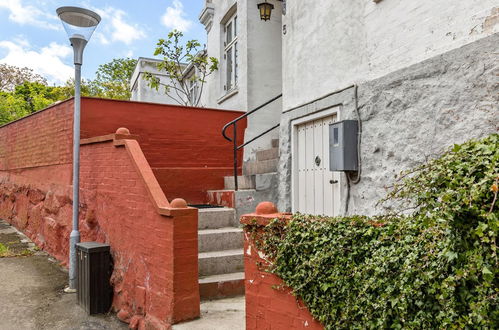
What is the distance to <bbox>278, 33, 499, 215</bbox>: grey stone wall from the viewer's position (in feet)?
10.6

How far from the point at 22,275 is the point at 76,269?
1465mm

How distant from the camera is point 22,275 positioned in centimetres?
652

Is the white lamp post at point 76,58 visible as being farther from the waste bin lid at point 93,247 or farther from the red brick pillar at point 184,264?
the red brick pillar at point 184,264

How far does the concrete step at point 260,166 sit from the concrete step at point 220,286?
221 centimetres

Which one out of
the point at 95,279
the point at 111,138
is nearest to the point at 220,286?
the point at 95,279

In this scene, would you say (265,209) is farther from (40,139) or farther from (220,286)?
(40,139)

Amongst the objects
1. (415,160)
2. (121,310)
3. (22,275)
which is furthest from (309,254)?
(22,275)

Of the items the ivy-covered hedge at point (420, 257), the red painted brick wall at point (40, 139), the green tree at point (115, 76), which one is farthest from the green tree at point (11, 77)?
the ivy-covered hedge at point (420, 257)

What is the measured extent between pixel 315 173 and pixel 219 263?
5.93 ft

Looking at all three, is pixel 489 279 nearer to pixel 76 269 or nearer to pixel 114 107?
pixel 76 269

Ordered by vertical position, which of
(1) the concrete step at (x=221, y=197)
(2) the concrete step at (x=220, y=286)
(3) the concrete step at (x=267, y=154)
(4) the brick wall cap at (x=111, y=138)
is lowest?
(2) the concrete step at (x=220, y=286)

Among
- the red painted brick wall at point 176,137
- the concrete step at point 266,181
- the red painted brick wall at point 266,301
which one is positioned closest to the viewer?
the red painted brick wall at point 266,301

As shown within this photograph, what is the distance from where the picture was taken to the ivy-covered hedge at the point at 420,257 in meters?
1.72

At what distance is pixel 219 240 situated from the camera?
5.11 m
